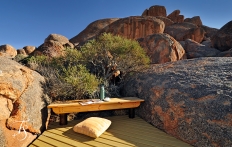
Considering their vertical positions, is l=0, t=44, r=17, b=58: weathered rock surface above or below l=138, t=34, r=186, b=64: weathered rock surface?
above

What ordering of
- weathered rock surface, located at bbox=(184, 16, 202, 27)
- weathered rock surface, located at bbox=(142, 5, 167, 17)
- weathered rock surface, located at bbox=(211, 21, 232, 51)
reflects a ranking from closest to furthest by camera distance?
1. weathered rock surface, located at bbox=(211, 21, 232, 51)
2. weathered rock surface, located at bbox=(184, 16, 202, 27)
3. weathered rock surface, located at bbox=(142, 5, 167, 17)

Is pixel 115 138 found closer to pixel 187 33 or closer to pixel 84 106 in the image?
pixel 84 106

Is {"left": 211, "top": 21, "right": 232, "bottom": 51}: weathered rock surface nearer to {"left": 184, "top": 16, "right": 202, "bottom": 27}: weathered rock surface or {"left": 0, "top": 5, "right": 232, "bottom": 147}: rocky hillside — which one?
{"left": 0, "top": 5, "right": 232, "bottom": 147}: rocky hillside

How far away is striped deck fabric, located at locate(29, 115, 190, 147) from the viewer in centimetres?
293

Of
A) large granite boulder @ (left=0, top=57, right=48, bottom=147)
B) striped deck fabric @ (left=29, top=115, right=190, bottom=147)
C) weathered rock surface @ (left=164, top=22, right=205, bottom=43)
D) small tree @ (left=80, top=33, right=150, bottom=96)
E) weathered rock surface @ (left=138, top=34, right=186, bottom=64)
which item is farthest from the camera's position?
weathered rock surface @ (left=164, top=22, right=205, bottom=43)

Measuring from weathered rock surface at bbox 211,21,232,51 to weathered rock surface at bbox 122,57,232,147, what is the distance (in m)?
12.4

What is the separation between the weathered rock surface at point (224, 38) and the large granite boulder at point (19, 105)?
1638 centimetres

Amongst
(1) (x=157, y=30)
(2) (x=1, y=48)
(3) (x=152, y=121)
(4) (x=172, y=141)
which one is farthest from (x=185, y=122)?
(2) (x=1, y=48)

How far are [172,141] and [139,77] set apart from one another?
2412 millimetres

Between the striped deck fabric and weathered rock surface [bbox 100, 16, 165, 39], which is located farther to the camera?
weathered rock surface [bbox 100, 16, 165, 39]

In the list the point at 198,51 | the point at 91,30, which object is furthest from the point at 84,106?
the point at 91,30

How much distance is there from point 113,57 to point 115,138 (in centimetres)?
347

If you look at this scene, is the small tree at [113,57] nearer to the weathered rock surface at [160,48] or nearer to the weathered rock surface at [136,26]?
the weathered rock surface at [160,48]

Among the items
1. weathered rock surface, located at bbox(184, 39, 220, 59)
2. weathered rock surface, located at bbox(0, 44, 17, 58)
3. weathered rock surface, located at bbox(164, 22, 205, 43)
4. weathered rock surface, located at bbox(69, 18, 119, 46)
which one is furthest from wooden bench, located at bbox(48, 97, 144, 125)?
weathered rock surface, located at bbox(0, 44, 17, 58)
